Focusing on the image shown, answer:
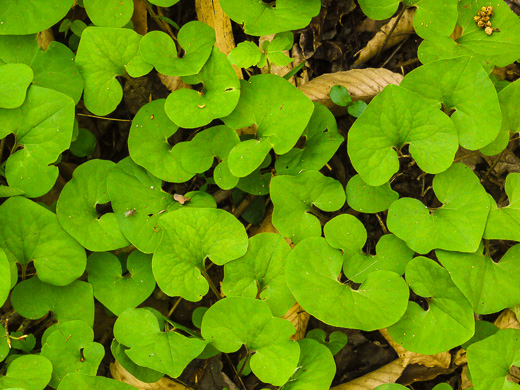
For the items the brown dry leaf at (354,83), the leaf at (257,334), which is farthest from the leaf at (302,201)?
the brown dry leaf at (354,83)

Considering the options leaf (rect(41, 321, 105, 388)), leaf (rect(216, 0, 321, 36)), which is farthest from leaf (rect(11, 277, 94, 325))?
leaf (rect(216, 0, 321, 36))

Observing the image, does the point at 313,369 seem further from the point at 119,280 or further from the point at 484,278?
the point at 119,280

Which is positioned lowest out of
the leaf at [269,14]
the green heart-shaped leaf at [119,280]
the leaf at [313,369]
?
the leaf at [313,369]

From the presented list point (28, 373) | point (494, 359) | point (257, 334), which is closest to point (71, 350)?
point (28, 373)

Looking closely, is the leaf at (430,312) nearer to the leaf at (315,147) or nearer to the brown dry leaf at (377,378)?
the brown dry leaf at (377,378)

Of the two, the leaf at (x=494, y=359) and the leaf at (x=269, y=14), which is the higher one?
the leaf at (x=269, y=14)

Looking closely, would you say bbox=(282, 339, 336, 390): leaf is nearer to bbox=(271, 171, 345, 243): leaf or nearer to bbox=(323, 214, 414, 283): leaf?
bbox=(323, 214, 414, 283): leaf
